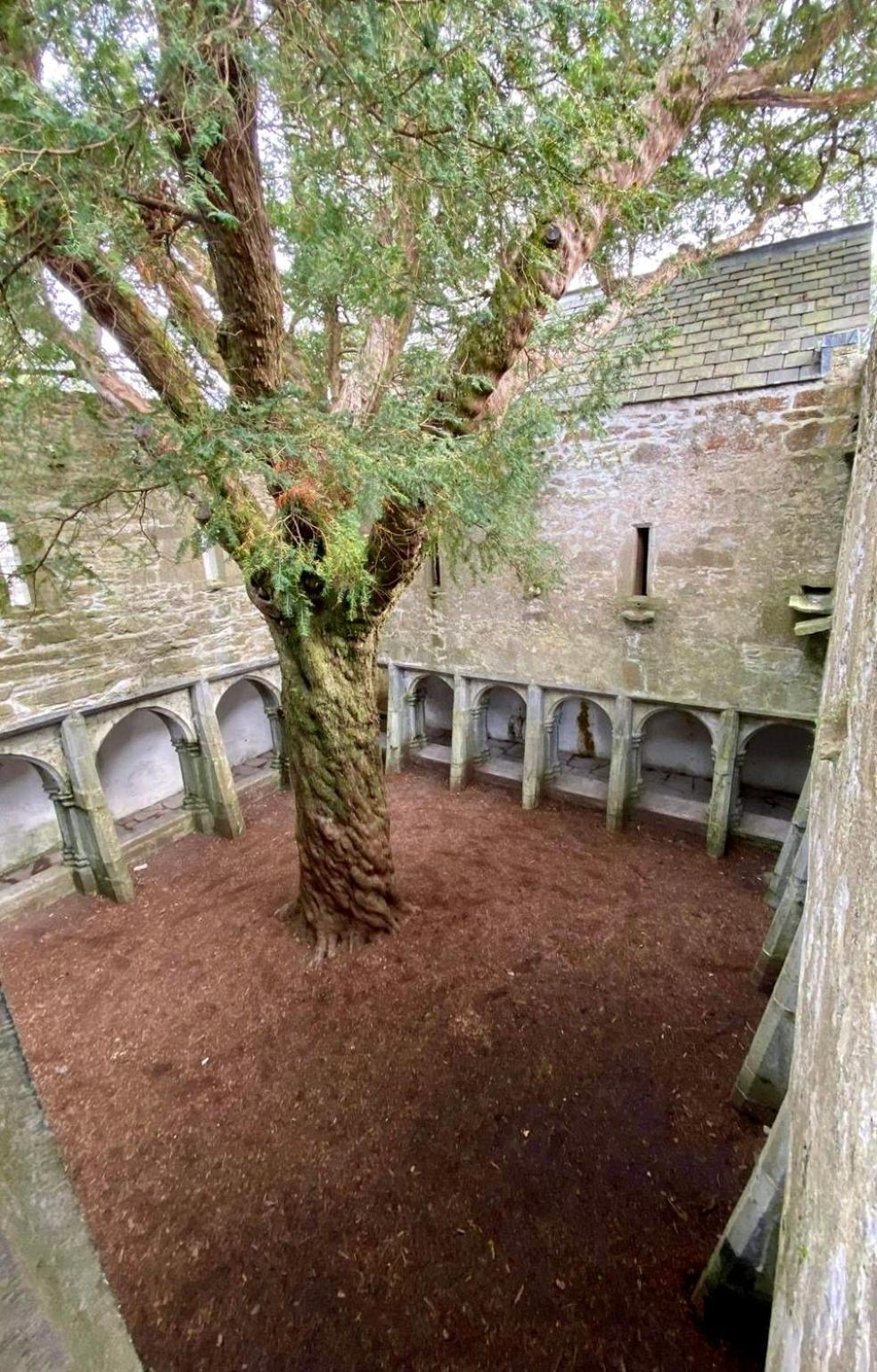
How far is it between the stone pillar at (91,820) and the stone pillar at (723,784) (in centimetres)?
572

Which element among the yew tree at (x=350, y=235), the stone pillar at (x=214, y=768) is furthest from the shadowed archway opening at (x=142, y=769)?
Answer: the yew tree at (x=350, y=235)

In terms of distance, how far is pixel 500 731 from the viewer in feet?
28.2

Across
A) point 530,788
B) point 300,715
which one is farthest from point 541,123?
point 530,788

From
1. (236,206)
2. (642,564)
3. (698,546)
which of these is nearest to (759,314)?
(698,546)

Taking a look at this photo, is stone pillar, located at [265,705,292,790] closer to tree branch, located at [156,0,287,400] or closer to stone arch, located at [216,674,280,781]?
stone arch, located at [216,674,280,781]

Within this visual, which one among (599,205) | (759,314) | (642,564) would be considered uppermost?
(759,314)

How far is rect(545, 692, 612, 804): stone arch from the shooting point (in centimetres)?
677

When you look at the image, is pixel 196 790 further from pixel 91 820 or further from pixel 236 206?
pixel 236 206

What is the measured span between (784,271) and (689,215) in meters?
1.62

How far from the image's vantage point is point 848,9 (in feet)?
10.5

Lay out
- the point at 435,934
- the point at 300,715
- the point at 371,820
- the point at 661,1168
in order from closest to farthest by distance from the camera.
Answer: the point at 661,1168 → the point at 300,715 → the point at 371,820 → the point at 435,934

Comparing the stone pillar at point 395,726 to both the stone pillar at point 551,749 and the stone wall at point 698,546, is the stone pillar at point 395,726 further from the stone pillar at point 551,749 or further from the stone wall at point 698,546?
the stone pillar at point 551,749

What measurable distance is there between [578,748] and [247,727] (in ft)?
15.6

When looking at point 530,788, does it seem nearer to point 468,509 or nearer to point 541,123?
point 468,509
